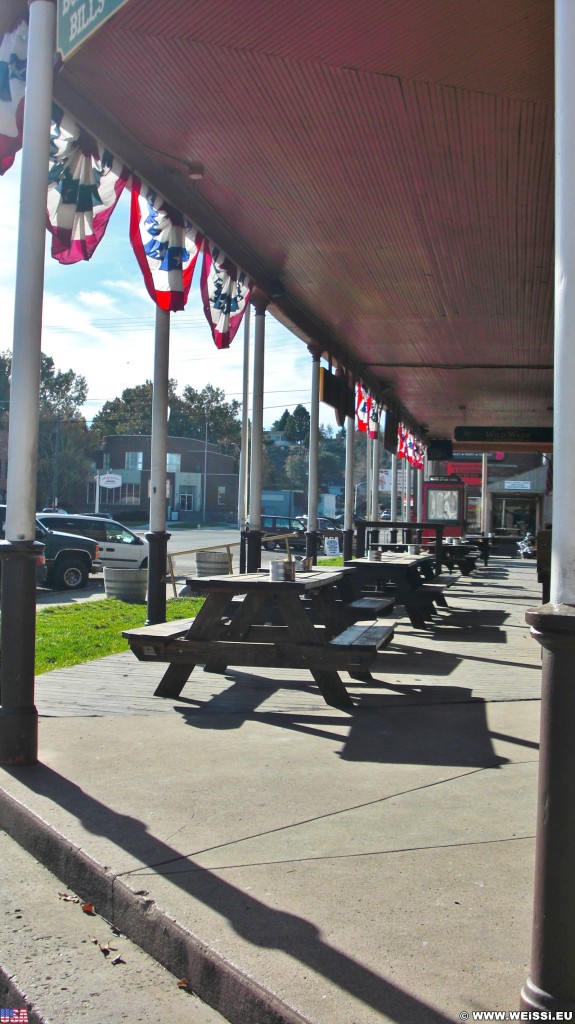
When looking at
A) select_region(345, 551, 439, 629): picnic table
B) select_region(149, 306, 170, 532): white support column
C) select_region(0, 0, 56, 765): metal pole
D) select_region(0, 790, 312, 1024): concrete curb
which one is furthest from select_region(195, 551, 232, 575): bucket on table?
select_region(0, 790, 312, 1024): concrete curb

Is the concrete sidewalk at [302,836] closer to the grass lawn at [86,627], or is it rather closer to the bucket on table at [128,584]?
the grass lawn at [86,627]

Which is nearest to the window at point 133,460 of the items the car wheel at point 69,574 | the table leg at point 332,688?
the car wheel at point 69,574

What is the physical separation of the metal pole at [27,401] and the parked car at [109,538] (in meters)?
17.3

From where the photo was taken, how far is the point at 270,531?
42.1 m

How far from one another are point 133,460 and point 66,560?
7140 centimetres

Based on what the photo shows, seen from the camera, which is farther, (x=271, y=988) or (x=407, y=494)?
(x=407, y=494)

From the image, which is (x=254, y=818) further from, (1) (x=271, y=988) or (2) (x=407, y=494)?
(2) (x=407, y=494)

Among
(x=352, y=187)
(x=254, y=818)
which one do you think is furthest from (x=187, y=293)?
(x=254, y=818)

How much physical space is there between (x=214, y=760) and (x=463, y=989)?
2706 millimetres

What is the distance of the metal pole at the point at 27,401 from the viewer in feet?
16.6

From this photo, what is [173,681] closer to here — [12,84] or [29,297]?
[29,297]

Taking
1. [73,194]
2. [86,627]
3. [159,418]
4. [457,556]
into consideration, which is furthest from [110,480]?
[73,194]

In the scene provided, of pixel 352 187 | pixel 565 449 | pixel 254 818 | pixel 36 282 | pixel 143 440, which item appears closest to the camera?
pixel 565 449

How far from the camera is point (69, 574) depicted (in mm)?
19656
